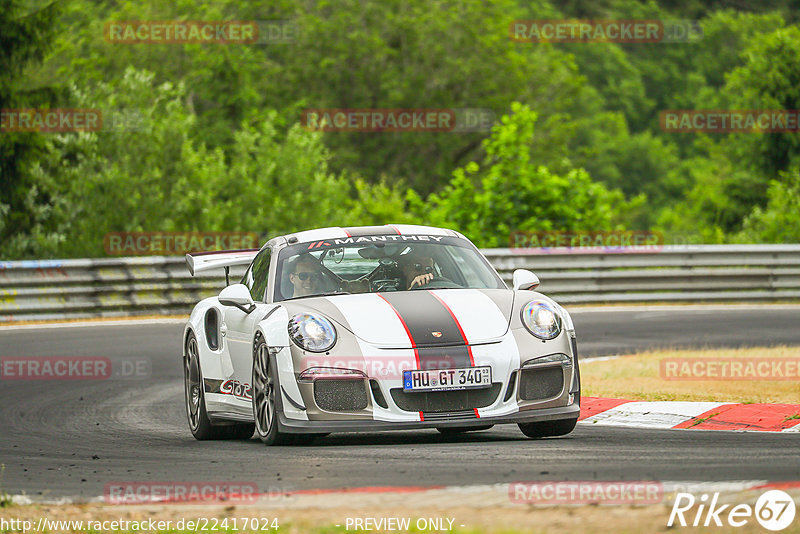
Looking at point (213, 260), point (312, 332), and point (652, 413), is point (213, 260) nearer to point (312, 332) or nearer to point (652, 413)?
point (312, 332)

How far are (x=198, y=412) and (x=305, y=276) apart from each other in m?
1.45

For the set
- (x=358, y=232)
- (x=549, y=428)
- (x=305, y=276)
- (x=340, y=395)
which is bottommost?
(x=549, y=428)

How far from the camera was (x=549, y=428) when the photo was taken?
8.64 metres

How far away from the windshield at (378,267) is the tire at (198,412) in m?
1.22

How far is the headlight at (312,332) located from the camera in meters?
8.15

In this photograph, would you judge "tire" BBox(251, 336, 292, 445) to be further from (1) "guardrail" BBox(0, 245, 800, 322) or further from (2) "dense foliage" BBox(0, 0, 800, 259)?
(2) "dense foliage" BBox(0, 0, 800, 259)

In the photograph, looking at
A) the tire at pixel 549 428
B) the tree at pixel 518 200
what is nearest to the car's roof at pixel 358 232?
the tire at pixel 549 428

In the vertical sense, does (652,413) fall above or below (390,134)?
above

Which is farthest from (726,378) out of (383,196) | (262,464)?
(383,196)

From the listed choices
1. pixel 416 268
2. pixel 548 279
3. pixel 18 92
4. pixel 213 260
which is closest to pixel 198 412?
pixel 213 260

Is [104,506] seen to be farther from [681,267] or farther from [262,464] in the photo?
[681,267]

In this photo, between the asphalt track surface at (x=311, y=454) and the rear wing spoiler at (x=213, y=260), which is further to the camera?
the rear wing spoiler at (x=213, y=260)

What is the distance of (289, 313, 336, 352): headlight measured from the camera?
26.7ft

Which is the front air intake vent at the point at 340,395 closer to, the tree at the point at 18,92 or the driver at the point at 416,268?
the driver at the point at 416,268
